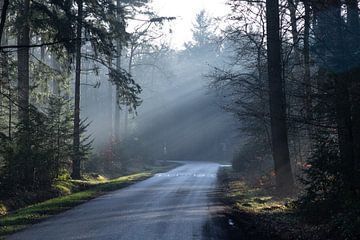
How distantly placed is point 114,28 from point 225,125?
182 feet

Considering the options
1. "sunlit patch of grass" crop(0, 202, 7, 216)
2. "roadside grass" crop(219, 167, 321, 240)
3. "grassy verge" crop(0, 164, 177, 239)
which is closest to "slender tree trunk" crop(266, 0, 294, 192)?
"roadside grass" crop(219, 167, 321, 240)

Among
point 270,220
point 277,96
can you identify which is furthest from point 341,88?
point 277,96

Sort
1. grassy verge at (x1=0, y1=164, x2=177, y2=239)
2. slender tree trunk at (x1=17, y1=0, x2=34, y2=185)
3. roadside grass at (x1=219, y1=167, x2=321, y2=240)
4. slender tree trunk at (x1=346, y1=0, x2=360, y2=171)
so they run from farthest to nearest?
slender tree trunk at (x1=17, y1=0, x2=34, y2=185) < grassy verge at (x1=0, y1=164, x2=177, y2=239) < roadside grass at (x1=219, y1=167, x2=321, y2=240) < slender tree trunk at (x1=346, y1=0, x2=360, y2=171)

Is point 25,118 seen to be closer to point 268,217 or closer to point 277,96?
point 277,96

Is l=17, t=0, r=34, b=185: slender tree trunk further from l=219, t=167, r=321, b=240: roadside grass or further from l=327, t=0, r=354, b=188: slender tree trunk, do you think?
l=327, t=0, r=354, b=188: slender tree trunk

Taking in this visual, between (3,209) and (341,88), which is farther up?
(341,88)

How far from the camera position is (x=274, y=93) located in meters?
16.9

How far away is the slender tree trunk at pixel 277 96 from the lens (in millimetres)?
16766

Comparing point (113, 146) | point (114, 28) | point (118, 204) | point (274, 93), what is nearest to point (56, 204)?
point (118, 204)

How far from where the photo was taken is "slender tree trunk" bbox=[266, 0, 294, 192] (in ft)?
55.0

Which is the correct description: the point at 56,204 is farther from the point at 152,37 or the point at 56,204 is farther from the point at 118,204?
the point at 152,37

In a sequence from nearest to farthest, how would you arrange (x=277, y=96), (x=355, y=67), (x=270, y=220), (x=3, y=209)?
(x=355, y=67) < (x=270, y=220) < (x=3, y=209) < (x=277, y=96)

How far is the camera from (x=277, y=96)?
55.4 feet

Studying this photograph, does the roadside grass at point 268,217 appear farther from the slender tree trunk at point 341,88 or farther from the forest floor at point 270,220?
the slender tree trunk at point 341,88
